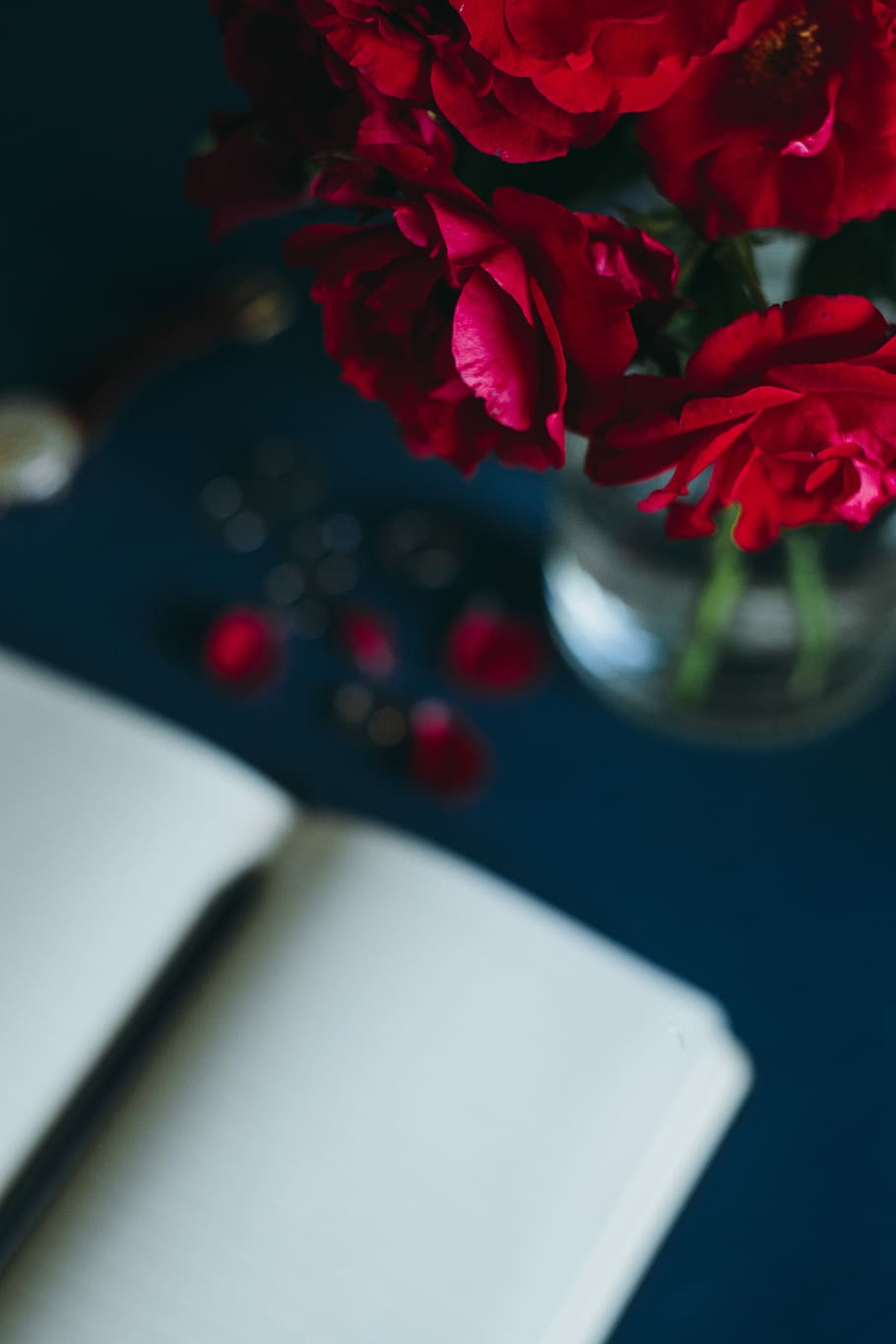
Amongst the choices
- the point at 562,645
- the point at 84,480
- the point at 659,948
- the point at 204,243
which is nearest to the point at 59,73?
the point at 204,243

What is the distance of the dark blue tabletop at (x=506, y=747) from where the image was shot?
51 centimetres

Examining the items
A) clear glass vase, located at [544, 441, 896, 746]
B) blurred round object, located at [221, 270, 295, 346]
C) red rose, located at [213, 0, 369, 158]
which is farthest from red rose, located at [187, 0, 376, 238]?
blurred round object, located at [221, 270, 295, 346]

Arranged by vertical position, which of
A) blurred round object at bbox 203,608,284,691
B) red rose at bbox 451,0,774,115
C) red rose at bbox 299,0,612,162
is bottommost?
blurred round object at bbox 203,608,284,691

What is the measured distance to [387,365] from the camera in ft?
1.18

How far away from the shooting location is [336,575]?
0.65 meters

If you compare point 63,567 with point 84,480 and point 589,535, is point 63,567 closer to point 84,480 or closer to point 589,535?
point 84,480

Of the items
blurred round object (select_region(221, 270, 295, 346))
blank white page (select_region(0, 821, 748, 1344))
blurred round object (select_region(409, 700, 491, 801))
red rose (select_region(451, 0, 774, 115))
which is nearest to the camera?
red rose (select_region(451, 0, 774, 115))

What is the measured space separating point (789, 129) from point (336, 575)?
353mm

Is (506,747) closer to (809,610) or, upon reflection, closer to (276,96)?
(809,610)

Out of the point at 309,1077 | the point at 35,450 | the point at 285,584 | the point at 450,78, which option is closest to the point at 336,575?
the point at 285,584

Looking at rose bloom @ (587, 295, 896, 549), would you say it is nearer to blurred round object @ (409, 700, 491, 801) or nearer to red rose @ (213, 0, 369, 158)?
red rose @ (213, 0, 369, 158)

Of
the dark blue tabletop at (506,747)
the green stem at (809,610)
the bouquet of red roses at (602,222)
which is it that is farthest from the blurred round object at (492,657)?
the bouquet of red roses at (602,222)

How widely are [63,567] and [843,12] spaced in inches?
17.1

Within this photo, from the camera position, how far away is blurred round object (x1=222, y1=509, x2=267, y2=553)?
2.16 ft
